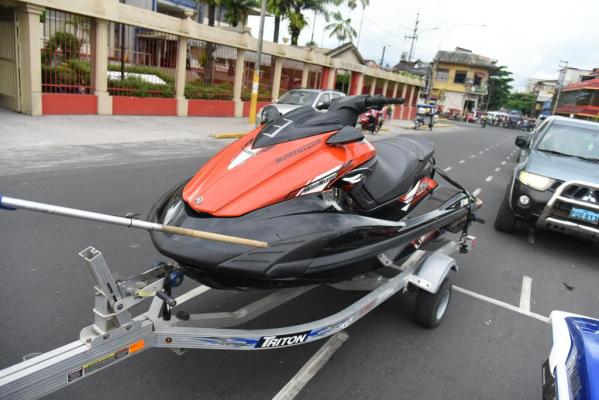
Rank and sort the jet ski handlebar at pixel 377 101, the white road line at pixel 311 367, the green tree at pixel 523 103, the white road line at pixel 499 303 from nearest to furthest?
the white road line at pixel 311 367 < the jet ski handlebar at pixel 377 101 < the white road line at pixel 499 303 < the green tree at pixel 523 103

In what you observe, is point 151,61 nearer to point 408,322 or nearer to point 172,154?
point 172,154

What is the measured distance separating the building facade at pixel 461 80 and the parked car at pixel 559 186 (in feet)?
221

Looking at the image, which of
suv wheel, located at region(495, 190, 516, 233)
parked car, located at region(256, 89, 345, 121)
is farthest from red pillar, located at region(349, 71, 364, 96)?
suv wheel, located at region(495, 190, 516, 233)

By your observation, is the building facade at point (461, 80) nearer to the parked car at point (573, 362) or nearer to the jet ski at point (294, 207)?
the jet ski at point (294, 207)

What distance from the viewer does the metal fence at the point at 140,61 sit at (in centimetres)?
1508

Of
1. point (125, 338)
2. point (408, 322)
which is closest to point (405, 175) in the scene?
point (408, 322)

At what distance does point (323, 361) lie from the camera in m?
3.04

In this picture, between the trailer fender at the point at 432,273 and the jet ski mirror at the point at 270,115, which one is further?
the trailer fender at the point at 432,273

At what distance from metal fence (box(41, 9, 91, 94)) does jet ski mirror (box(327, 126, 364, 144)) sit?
42.2 ft

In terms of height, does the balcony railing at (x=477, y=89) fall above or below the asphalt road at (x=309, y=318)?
above

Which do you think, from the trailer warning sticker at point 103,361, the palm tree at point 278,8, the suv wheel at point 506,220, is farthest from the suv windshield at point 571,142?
the palm tree at point 278,8

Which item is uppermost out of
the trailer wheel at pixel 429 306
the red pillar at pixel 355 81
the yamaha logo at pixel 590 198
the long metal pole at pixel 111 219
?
the red pillar at pixel 355 81

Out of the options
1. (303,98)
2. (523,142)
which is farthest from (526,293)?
(303,98)

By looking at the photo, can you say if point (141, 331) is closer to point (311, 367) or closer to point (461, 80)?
point (311, 367)
